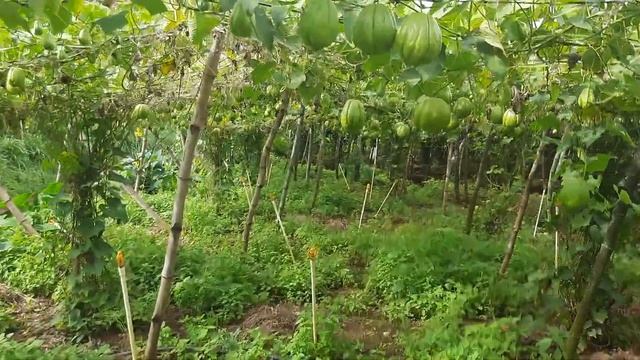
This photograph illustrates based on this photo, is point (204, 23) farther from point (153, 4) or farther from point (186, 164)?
point (186, 164)

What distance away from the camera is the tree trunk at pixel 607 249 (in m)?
2.82

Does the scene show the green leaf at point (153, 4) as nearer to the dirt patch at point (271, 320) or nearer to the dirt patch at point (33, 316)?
the dirt patch at point (271, 320)

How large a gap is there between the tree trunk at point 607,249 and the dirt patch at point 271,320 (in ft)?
6.76

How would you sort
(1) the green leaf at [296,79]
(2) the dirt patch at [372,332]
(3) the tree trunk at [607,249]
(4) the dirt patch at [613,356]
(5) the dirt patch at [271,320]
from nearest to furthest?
(1) the green leaf at [296,79] → (3) the tree trunk at [607,249] → (4) the dirt patch at [613,356] → (2) the dirt patch at [372,332] → (5) the dirt patch at [271,320]

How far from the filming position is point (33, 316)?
4.59m

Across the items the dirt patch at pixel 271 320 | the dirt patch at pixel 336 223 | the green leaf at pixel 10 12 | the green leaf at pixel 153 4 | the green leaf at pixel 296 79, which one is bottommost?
the dirt patch at pixel 271 320

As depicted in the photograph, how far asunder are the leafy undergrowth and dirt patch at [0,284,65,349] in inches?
4.3

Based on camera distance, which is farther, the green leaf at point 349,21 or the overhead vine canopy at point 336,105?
the overhead vine canopy at point 336,105

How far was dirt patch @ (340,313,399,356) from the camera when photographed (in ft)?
13.6

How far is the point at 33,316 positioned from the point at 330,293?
2568 mm

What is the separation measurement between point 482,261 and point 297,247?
7.02 ft

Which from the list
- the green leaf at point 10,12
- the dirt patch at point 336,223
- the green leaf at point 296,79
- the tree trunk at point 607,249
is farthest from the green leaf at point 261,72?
the dirt patch at point 336,223

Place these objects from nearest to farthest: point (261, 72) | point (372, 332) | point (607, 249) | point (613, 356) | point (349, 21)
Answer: point (349, 21)
point (261, 72)
point (607, 249)
point (613, 356)
point (372, 332)

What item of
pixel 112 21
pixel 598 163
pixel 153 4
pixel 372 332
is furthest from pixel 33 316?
pixel 598 163
